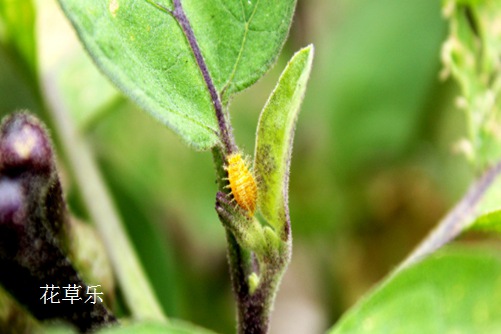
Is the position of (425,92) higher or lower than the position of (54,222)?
lower

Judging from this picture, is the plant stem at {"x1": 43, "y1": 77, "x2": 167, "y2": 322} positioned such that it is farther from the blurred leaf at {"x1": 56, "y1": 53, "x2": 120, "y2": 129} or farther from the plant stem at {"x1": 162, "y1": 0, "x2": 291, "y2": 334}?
the plant stem at {"x1": 162, "y1": 0, "x2": 291, "y2": 334}

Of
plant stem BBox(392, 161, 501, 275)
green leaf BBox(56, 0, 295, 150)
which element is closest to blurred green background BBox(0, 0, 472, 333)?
plant stem BBox(392, 161, 501, 275)

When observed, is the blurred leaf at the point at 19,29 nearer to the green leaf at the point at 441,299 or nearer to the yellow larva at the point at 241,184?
the yellow larva at the point at 241,184

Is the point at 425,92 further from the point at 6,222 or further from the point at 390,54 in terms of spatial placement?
the point at 6,222

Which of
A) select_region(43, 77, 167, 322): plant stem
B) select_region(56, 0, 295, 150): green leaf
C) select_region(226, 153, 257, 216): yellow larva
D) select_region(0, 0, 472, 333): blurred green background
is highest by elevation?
select_region(56, 0, 295, 150): green leaf

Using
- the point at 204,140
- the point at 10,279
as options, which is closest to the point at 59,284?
the point at 10,279

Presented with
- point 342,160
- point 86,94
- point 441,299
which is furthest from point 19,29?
point 342,160
